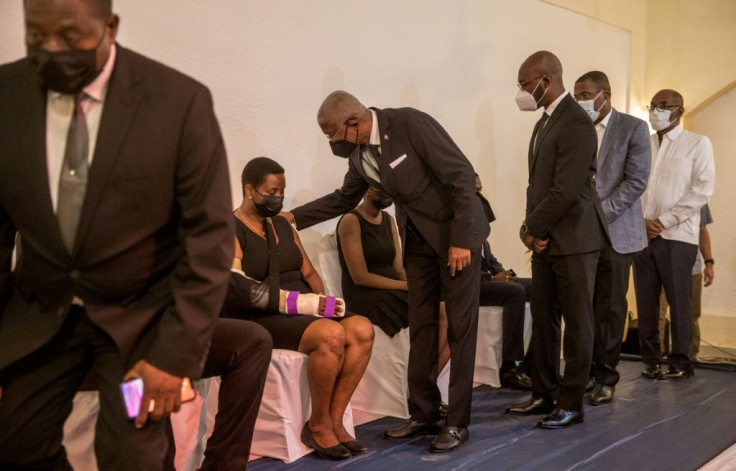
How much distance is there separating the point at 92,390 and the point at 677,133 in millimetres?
4257

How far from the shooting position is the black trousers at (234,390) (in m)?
2.86

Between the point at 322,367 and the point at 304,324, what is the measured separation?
21 cm

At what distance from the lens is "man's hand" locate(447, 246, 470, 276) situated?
3.47 metres

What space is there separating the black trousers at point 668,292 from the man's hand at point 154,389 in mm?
4212

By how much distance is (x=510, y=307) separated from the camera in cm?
488

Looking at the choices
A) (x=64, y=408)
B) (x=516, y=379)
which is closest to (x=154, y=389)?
(x=64, y=408)

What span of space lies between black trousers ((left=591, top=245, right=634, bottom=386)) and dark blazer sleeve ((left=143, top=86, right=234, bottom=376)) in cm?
313

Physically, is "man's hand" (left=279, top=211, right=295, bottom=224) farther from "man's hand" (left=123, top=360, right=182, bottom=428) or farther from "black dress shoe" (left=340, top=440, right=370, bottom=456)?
"man's hand" (left=123, top=360, right=182, bottom=428)

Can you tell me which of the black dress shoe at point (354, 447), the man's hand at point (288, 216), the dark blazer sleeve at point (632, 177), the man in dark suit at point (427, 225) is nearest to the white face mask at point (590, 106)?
the dark blazer sleeve at point (632, 177)

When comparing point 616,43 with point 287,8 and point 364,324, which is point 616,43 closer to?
point 287,8

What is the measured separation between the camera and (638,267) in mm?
5359

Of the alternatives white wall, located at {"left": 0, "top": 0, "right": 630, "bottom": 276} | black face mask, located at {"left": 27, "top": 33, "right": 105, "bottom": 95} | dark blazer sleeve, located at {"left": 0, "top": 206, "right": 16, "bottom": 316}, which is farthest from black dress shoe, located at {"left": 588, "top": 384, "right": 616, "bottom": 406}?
black face mask, located at {"left": 27, "top": 33, "right": 105, "bottom": 95}

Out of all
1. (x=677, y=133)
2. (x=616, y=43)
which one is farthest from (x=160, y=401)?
(x=616, y=43)

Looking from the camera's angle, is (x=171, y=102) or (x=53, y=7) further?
(x=171, y=102)
